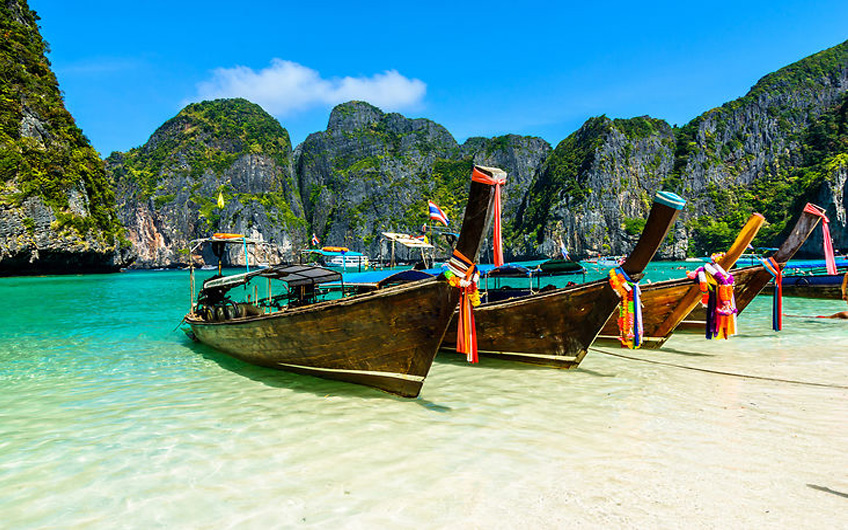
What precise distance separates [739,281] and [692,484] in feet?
29.2

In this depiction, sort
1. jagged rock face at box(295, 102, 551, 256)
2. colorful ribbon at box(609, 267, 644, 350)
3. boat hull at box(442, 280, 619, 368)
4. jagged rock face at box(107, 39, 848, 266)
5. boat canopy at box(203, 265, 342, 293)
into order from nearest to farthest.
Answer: colorful ribbon at box(609, 267, 644, 350)
boat hull at box(442, 280, 619, 368)
boat canopy at box(203, 265, 342, 293)
jagged rock face at box(107, 39, 848, 266)
jagged rock face at box(295, 102, 551, 256)

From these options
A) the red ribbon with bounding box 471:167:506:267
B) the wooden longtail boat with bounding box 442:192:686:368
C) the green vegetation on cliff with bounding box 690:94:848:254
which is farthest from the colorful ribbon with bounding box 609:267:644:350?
the green vegetation on cliff with bounding box 690:94:848:254

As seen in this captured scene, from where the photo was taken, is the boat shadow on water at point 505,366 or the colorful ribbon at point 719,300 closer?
the colorful ribbon at point 719,300

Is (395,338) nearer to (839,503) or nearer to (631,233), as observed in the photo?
(839,503)

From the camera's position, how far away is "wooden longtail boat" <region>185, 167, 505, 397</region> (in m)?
5.23

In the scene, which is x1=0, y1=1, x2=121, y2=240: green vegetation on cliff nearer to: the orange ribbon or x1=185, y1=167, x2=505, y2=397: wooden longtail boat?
x1=185, y1=167, x2=505, y2=397: wooden longtail boat

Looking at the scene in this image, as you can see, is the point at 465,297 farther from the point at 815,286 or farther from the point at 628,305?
the point at 815,286

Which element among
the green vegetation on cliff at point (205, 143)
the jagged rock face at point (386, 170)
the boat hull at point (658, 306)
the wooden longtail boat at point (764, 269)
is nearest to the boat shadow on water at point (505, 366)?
the boat hull at point (658, 306)

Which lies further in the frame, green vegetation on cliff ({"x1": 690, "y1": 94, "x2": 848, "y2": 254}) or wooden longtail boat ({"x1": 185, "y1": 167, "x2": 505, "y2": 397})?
green vegetation on cliff ({"x1": 690, "y1": 94, "x2": 848, "y2": 254})

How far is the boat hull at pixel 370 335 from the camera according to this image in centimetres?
542

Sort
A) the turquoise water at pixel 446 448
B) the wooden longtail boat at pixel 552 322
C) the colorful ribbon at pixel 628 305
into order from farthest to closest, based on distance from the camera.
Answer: the wooden longtail boat at pixel 552 322 < the colorful ribbon at pixel 628 305 < the turquoise water at pixel 446 448

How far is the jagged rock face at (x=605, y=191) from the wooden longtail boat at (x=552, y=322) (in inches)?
4188

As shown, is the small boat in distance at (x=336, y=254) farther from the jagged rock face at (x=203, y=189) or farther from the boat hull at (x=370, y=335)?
the jagged rock face at (x=203, y=189)

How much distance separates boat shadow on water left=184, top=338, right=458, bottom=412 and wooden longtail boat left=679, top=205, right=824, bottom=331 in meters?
8.17
